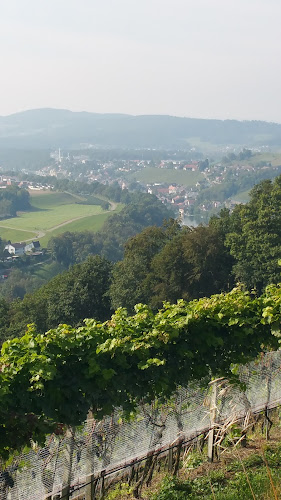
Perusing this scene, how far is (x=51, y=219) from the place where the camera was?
144m

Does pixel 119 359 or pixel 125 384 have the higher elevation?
pixel 119 359

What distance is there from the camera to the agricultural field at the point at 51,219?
127875 mm

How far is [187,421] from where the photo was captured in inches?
303

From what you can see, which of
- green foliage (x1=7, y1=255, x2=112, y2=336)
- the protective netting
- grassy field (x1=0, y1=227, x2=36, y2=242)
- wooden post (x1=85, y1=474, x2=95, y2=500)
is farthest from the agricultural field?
wooden post (x1=85, y1=474, x2=95, y2=500)

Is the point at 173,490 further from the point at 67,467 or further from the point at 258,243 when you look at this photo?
the point at 258,243

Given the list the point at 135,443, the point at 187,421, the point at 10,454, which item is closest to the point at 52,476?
the point at 10,454

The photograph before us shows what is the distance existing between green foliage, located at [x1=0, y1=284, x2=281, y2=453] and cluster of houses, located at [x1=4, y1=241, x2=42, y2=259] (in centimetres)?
10005

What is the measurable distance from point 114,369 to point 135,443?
0.91 metres

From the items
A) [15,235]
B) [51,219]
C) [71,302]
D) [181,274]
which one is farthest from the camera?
[51,219]

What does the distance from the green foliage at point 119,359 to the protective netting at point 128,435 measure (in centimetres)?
18

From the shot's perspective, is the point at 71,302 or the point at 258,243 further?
the point at 71,302

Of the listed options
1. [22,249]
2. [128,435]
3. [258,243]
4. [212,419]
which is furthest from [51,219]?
[128,435]

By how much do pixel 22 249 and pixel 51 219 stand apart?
108 feet

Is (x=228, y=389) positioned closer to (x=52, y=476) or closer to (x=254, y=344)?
(x=254, y=344)
